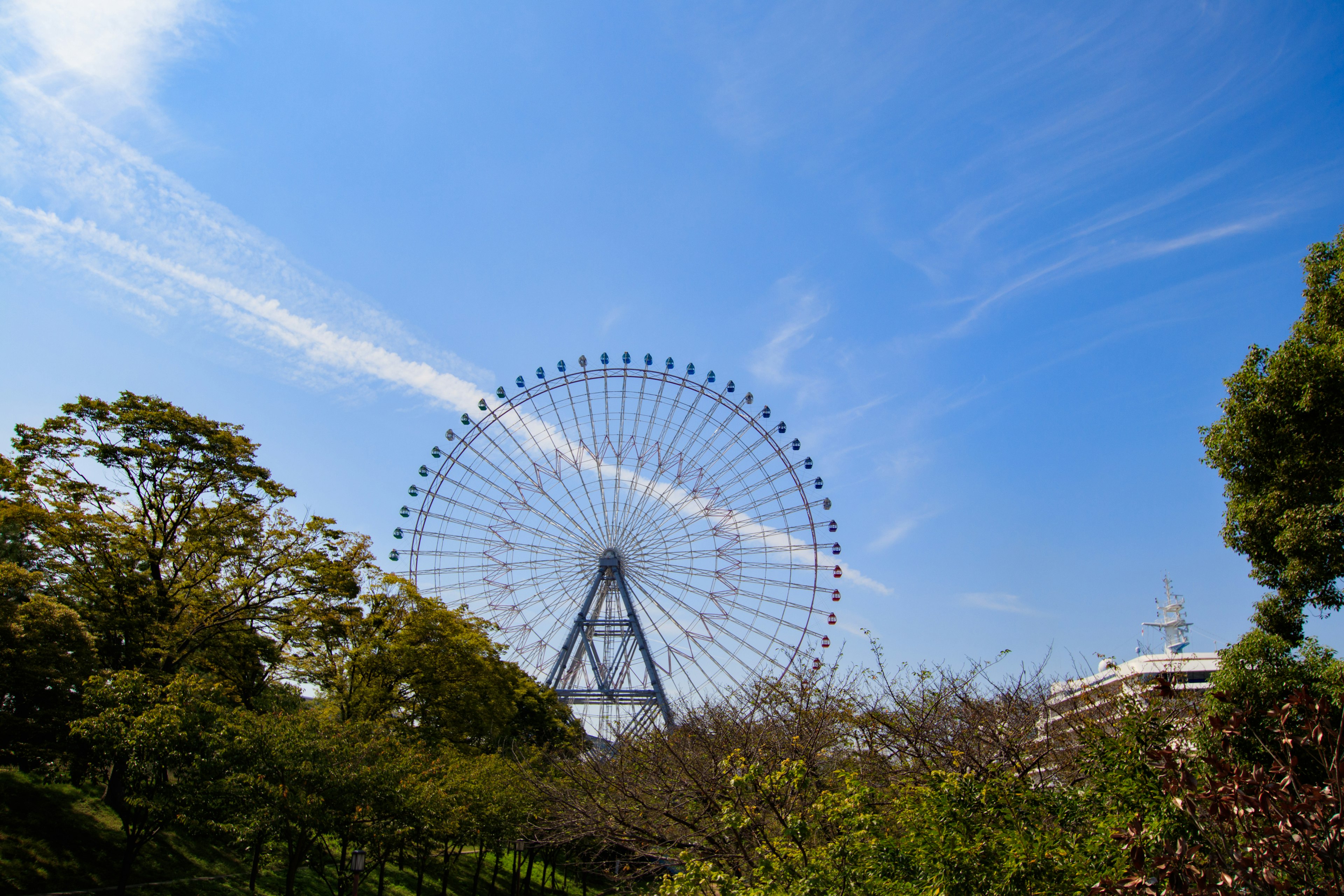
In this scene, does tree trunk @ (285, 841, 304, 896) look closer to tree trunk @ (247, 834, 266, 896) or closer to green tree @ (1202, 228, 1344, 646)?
tree trunk @ (247, 834, 266, 896)

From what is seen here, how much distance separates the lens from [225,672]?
2370 cm

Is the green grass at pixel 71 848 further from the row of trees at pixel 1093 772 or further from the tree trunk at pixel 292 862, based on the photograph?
the row of trees at pixel 1093 772

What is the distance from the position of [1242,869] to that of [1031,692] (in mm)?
12999

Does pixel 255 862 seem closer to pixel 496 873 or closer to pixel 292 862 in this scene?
pixel 292 862

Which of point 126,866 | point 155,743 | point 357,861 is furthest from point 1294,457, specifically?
point 126,866

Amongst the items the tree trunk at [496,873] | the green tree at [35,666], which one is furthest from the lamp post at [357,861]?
the tree trunk at [496,873]

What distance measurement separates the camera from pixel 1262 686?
9.31 meters

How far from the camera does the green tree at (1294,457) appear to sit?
1024cm

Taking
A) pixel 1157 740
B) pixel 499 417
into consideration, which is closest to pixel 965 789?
pixel 1157 740

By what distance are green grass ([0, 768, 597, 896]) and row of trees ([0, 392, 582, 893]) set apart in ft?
2.04

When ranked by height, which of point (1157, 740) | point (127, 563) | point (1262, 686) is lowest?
point (1157, 740)

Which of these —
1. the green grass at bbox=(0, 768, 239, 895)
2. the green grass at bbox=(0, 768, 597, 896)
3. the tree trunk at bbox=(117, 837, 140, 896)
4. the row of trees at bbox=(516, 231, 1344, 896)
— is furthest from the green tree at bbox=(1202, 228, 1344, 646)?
the green grass at bbox=(0, 768, 239, 895)

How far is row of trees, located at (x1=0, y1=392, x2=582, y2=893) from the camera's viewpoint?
51.4ft

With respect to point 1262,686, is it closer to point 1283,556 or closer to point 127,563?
point 1283,556
